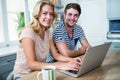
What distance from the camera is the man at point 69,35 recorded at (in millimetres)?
1818

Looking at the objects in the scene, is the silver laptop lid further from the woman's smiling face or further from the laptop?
the woman's smiling face

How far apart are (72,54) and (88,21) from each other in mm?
2353

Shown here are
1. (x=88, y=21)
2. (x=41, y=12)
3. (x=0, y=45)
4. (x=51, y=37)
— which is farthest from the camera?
(x=88, y=21)

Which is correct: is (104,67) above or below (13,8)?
below

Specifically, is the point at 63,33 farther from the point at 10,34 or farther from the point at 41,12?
the point at 10,34

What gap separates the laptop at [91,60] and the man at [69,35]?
1.67 ft

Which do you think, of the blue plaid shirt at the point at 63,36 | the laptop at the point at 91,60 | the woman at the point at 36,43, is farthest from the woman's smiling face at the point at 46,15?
the laptop at the point at 91,60

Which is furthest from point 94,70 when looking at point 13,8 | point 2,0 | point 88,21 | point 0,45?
point 88,21

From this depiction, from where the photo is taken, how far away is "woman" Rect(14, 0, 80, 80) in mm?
1382

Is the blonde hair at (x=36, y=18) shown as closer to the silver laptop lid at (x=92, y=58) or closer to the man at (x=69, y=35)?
the man at (x=69, y=35)

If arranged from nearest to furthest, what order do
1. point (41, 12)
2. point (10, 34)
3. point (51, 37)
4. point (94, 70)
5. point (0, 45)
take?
point (94, 70)
point (41, 12)
point (51, 37)
point (0, 45)
point (10, 34)

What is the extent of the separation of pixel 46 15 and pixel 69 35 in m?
0.48

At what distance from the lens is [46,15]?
1.60 meters

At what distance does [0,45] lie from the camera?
292 cm
